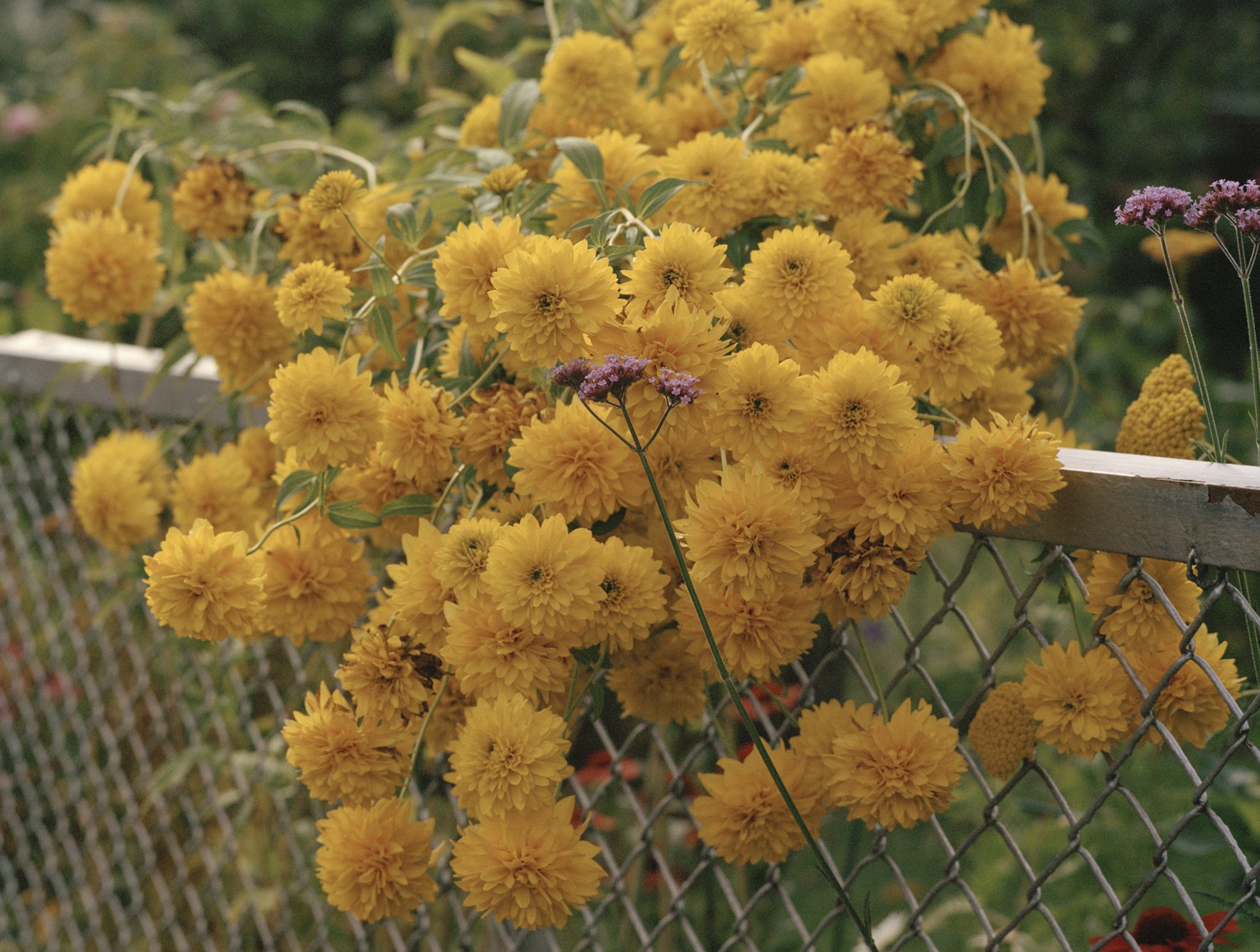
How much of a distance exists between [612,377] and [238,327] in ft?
1.98

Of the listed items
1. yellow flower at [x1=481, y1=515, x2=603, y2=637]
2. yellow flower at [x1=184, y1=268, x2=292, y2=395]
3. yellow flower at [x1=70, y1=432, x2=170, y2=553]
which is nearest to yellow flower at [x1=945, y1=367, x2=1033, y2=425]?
yellow flower at [x1=481, y1=515, x2=603, y2=637]

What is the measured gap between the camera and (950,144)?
121 cm

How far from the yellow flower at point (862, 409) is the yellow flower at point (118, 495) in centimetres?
90

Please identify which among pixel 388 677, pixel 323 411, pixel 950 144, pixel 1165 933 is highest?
pixel 950 144

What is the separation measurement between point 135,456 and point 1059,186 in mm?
1165

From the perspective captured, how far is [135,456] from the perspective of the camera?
1.36 metres

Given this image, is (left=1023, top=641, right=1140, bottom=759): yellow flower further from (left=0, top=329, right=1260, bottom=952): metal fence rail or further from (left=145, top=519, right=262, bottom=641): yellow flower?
(left=145, top=519, right=262, bottom=641): yellow flower

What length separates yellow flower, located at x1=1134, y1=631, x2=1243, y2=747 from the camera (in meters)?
0.83

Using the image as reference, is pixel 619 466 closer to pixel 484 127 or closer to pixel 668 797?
pixel 668 797

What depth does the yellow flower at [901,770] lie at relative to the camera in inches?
33.8

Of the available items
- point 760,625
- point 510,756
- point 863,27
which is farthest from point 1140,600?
point 863,27

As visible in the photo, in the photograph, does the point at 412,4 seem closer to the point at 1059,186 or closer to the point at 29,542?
the point at 29,542

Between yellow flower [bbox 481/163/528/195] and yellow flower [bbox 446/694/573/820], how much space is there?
1.68 feet

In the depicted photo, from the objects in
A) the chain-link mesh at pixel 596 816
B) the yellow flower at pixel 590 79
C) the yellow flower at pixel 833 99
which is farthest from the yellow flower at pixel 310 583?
the yellow flower at pixel 833 99
